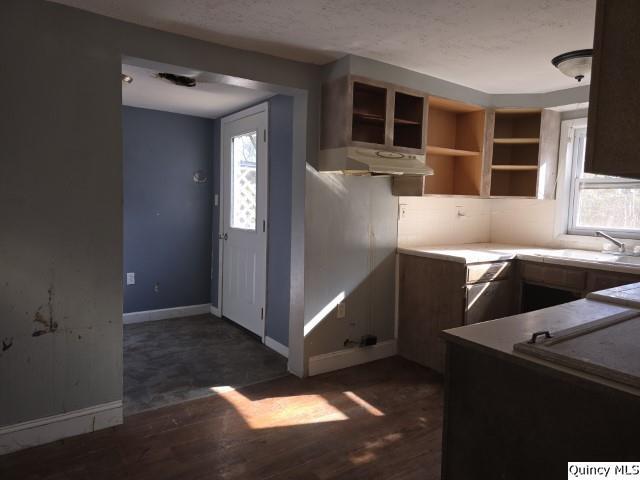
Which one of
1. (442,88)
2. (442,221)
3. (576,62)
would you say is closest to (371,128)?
(442,88)

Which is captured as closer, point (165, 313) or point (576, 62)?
point (576, 62)

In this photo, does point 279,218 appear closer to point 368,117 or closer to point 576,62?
point 368,117

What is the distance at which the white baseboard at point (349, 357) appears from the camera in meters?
3.27

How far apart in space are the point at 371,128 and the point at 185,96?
177 centimetres

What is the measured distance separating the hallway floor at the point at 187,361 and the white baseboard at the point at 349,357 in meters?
0.27

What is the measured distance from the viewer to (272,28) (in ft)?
8.13

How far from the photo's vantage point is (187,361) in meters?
3.52

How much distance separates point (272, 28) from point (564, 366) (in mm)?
2207

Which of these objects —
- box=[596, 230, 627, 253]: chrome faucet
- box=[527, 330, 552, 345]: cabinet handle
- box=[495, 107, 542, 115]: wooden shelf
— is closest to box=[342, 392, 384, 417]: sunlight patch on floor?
box=[527, 330, 552, 345]: cabinet handle

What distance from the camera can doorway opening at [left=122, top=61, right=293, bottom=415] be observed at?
3.51 meters

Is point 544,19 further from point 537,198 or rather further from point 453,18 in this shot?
point 537,198

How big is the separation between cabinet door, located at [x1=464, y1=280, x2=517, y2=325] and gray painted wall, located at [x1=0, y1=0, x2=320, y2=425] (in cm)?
234

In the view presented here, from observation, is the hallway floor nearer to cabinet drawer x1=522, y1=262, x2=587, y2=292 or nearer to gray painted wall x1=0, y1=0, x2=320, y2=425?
gray painted wall x1=0, y1=0, x2=320, y2=425

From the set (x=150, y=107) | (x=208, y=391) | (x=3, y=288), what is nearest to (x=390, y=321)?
(x=208, y=391)
